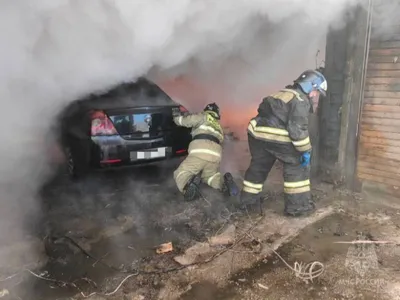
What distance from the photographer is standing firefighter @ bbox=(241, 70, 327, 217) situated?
4254mm

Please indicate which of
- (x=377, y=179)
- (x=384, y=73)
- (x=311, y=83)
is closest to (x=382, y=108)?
(x=384, y=73)

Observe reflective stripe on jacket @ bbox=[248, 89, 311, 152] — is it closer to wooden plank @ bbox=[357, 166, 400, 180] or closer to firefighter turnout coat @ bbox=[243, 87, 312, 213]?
firefighter turnout coat @ bbox=[243, 87, 312, 213]

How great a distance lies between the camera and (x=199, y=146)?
4.92 metres

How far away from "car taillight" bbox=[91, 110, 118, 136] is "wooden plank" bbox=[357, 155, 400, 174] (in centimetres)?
350

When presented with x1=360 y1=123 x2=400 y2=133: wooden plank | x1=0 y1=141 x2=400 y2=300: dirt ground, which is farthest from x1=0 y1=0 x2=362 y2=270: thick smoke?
x1=360 y1=123 x2=400 y2=133: wooden plank

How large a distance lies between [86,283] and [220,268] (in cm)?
117

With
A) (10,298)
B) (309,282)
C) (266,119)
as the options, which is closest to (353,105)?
(266,119)

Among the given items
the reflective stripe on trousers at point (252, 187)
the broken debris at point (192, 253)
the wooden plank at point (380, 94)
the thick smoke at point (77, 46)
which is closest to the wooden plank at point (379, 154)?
the wooden plank at point (380, 94)

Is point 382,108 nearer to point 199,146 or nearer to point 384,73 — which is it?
point 384,73

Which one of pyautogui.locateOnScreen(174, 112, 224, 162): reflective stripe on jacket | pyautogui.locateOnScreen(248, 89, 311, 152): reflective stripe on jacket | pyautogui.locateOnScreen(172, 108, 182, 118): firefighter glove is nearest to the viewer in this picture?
pyautogui.locateOnScreen(248, 89, 311, 152): reflective stripe on jacket

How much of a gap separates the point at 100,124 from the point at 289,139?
2.25 meters

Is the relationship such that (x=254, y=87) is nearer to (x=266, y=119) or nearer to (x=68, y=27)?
(x=266, y=119)

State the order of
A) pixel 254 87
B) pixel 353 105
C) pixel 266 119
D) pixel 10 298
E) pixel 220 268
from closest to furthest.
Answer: pixel 10 298
pixel 220 268
pixel 266 119
pixel 353 105
pixel 254 87

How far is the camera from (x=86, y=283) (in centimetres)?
319
